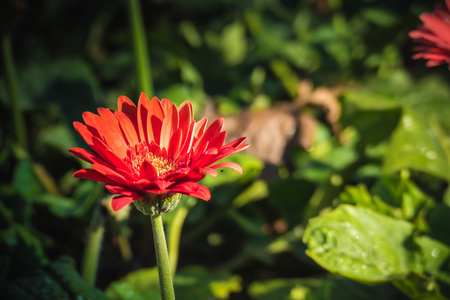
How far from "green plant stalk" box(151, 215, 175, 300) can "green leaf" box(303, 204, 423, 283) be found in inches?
10.4

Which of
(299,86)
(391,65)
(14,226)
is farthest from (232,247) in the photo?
(391,65)

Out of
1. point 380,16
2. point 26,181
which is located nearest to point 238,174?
point 26,181

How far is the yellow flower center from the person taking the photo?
666 mm

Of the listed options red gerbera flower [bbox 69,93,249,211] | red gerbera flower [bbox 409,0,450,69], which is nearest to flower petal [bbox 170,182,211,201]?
red gerbera flower [bbox 69,93,249,211]

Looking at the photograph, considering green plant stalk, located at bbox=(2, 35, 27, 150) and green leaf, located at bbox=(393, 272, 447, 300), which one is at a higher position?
green plant stalk, located at bbox=(2, 35, 27, 150)

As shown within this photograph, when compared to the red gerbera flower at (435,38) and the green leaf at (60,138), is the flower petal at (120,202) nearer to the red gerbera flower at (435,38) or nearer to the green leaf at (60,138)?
the red gerbera flower at (435,38)

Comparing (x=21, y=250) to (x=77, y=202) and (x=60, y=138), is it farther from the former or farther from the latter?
(x=60, y=138)

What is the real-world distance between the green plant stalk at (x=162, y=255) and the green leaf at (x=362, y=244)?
0.27m

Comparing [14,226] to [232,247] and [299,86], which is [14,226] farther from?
[299,86]

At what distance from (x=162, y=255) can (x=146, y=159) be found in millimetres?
159

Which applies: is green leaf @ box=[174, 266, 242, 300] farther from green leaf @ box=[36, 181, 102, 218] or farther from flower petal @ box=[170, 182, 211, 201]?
flower petal @ box=[170, 182, 211, 201]

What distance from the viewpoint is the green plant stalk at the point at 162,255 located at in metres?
0.60

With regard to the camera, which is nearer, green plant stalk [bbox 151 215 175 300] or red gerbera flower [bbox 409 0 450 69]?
green plant stalk [bbox 151 215 175 300]

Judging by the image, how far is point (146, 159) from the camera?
0.66m
